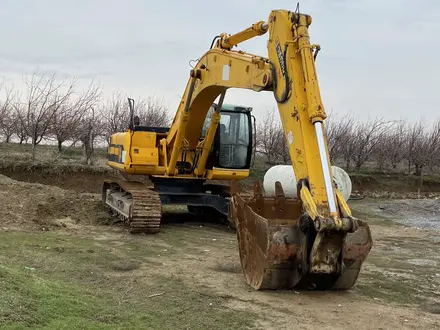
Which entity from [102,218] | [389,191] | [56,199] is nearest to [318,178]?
[102,218]

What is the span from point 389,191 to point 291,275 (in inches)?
904

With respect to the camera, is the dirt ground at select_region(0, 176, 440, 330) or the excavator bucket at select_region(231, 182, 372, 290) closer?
the dirt ground at select_region(0, 176, 440, 330)

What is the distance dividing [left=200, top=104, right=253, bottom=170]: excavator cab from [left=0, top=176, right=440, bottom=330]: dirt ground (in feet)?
5.07

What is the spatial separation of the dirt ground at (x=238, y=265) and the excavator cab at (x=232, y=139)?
1.55 meters

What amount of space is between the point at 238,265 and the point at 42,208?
18.7 feet

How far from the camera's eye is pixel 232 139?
11.5 m

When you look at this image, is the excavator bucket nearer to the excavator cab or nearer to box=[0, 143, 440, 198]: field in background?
the excavator cab

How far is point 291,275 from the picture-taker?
5961mm

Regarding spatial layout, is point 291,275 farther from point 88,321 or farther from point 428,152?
point 428,152

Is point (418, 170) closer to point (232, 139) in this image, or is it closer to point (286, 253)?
point (232, 139)

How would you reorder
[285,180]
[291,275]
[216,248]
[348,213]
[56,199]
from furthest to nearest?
→ [285,180], [56,199], [216,248], [291,275], [348,213]

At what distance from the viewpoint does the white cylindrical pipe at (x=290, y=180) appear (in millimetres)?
14838

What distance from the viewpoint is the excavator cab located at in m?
11.4

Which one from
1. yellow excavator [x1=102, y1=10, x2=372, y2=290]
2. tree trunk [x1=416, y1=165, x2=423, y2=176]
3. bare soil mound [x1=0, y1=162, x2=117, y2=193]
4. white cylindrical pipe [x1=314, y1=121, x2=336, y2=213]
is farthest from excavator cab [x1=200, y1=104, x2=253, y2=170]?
tree trunk [x1=416, y1=165, x2=423, y2=176]
